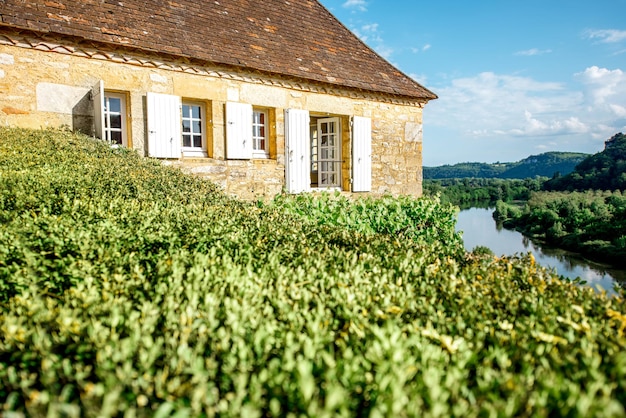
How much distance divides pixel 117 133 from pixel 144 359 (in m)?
7.75

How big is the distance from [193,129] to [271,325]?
26.6ft

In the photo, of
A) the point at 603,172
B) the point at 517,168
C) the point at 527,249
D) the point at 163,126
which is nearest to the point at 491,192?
the point at 603,172

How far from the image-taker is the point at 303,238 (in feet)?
11.2

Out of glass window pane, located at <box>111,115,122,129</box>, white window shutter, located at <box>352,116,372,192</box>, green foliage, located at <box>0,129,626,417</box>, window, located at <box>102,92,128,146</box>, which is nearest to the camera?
green foliage, located at <box>0,129,626,417</box>

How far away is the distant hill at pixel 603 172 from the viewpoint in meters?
36.3

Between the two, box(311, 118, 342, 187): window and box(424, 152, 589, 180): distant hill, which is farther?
box(424, 152, 589, 180): distant hill

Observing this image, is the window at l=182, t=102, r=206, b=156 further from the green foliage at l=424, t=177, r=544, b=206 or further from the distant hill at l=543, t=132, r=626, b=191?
the distant hill at l=543, t=132, r=626, b=191

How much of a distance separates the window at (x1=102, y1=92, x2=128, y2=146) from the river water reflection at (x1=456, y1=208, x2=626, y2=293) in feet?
30.5

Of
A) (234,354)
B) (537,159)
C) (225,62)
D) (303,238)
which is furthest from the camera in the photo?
(537,159)

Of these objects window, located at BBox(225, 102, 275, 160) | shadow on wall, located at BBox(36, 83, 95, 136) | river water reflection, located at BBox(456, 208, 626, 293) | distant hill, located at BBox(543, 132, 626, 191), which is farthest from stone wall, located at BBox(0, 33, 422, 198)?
distant hill, located at BBox(543, 132, 626, 191)

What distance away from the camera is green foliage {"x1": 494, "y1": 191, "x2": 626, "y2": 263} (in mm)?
22688

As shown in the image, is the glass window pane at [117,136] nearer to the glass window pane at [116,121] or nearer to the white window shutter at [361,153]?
the glass window pane at [116,121]

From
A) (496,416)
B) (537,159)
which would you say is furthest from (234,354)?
(537,159)

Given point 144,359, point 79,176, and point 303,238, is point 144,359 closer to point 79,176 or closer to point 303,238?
point 303,238
